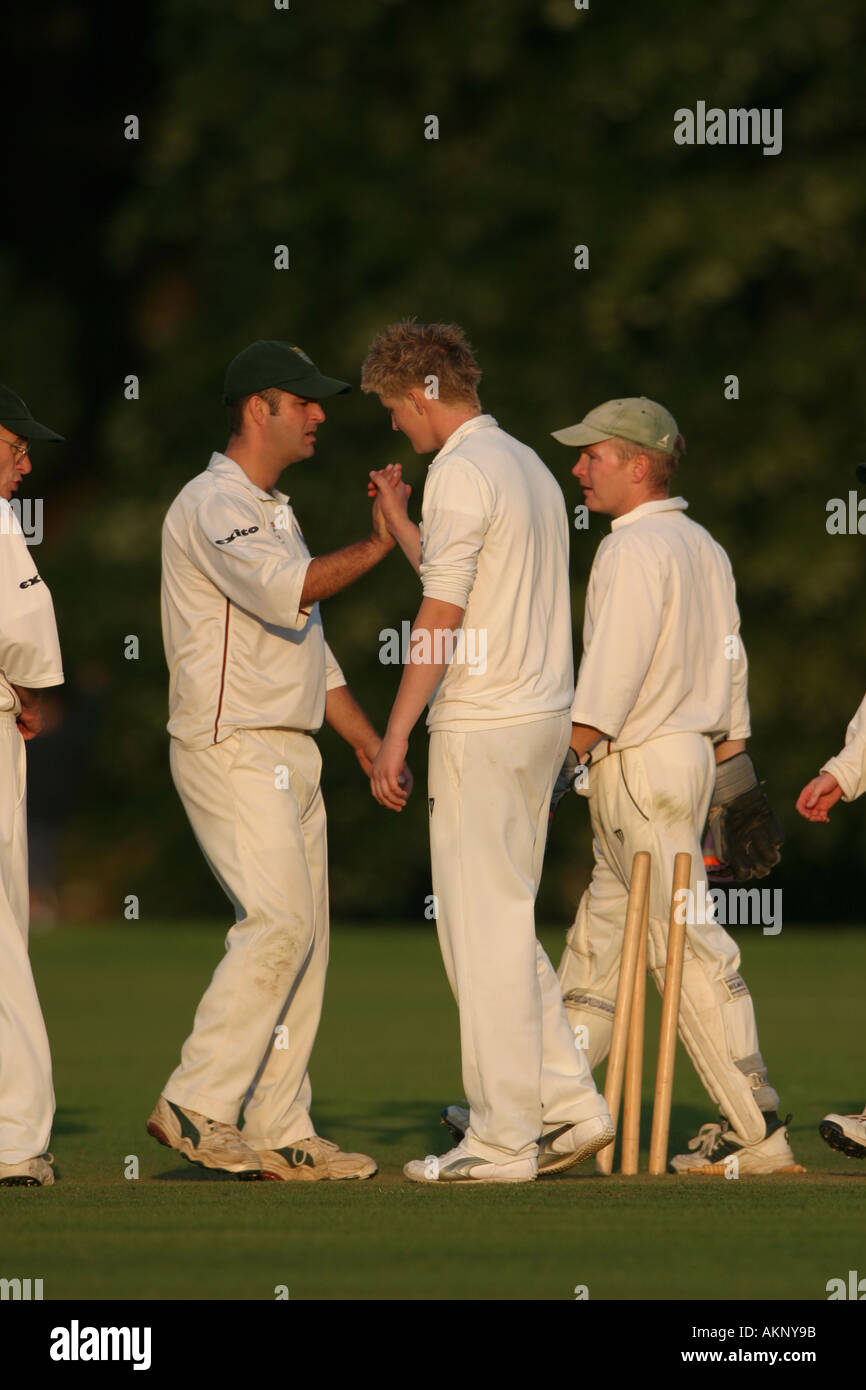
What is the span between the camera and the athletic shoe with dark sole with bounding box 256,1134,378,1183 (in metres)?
7.60

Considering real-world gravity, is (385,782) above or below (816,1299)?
above

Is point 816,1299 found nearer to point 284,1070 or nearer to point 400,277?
point 284,1070

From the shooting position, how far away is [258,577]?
7.51 meters

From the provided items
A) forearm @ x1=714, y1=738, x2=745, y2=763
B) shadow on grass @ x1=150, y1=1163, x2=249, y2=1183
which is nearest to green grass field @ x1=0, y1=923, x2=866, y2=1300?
shadow on grass @ x1=150, y1=1163, x2=249, y2=1183

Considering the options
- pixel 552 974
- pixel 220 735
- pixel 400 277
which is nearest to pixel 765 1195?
pixel 552 974

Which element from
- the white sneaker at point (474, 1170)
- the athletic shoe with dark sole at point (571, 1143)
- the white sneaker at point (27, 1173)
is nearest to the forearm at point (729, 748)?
the athletic shoe with dark sole at point (571, 1143)

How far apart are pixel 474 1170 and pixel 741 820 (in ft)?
5.34

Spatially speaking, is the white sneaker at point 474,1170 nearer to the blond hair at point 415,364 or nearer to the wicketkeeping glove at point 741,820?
the wicketkeeping glove at point 741,820

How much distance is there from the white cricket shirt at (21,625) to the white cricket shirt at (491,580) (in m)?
1.16

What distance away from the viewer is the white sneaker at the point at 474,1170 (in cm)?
718

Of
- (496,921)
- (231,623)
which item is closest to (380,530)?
(231,623)

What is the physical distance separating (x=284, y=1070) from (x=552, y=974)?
954 millimetres

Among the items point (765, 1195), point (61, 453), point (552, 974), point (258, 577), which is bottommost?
point (765, 1195)

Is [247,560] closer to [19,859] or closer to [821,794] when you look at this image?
[19,859]
